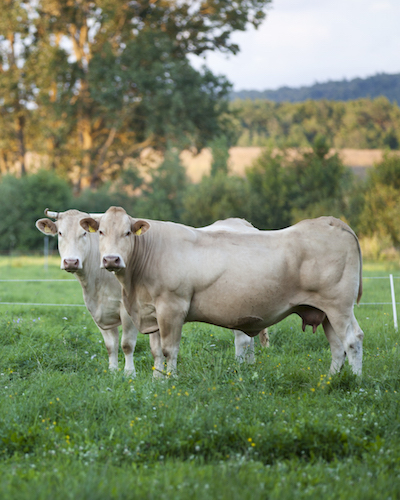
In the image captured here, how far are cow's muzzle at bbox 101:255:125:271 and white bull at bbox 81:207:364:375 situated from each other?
17 centimetres

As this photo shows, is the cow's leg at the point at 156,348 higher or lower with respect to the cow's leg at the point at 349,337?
lower

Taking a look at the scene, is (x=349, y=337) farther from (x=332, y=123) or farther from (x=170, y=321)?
(x=332, y=123)

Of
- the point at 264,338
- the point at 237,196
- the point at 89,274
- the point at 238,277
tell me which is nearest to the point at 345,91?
the point at 237,196

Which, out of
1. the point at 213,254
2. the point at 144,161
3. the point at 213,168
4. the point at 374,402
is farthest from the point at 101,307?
the point at 213,168

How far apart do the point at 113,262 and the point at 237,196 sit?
32.3 m

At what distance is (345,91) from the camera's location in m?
165

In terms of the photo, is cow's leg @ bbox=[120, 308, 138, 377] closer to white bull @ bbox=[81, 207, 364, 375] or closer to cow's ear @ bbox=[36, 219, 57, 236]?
white bull @ bbox=[81, 207, 364, 375]

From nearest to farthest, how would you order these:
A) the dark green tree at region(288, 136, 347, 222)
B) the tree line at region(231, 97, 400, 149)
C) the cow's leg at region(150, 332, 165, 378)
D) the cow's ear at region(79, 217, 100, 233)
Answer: the cow's ear at region(79, 217, 100, 233), the cow's leg at region(150, 332, 165, 378), the dark green tree at region(288, 136, 347, 222), the tree line at region(231, 97, 400, 149)

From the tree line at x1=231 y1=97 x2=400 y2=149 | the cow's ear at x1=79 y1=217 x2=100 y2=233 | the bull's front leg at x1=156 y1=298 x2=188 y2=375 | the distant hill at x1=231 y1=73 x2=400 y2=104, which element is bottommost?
the bull's front leg at x1=156 y1=298 x2=188 y2=375

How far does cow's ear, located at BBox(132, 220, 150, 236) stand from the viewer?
6.02 meters

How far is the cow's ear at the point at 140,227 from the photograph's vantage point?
6023 mm

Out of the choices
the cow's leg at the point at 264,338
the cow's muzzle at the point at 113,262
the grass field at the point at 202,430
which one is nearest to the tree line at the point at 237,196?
the cow's leg at the point at 264,338

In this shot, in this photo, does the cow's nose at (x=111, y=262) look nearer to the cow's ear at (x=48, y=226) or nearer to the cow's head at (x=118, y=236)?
the cow's head at (x=118, y=236)

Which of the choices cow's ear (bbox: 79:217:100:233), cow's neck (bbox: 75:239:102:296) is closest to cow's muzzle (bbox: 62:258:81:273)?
cow's neck (bbox: 75:239:102:296)
